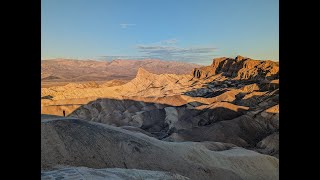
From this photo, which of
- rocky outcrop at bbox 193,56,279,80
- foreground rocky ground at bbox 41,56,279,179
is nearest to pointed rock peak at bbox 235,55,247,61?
rocky outcrop at bbox 193,56,279,80

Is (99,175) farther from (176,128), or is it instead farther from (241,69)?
(241,69)

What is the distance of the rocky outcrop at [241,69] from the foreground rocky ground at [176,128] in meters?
0.22

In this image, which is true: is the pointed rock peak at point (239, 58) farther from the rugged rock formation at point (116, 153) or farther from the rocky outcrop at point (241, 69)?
the rugged rock formation at point (116, 153)

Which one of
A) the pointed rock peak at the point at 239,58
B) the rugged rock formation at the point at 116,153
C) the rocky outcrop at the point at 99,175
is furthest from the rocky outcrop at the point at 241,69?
the rocky outcrop at the point at 99,175

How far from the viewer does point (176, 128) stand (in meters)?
35.3

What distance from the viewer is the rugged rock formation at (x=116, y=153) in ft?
43.0

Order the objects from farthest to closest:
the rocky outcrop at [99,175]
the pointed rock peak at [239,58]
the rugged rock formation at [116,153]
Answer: the pointed rock peak at [239,58]
the rugged rock formation at [116,153]
the rocky outcrop at [99,175]

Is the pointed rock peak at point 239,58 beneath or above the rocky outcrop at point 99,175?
above

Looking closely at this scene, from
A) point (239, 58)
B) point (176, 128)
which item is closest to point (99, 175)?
point (176, 128)

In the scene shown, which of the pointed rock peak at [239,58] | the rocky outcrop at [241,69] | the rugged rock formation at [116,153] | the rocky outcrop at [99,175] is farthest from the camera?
the pointed rock peak at [239,58]

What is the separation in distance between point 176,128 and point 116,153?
2143 cm

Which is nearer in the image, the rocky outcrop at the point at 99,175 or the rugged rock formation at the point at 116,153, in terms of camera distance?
the rocky outcrop at the point at 99,175
